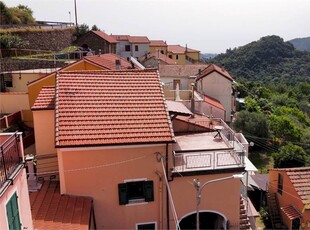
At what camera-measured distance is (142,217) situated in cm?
1377

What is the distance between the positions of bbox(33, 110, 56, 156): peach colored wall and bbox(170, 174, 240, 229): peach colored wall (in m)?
6.09

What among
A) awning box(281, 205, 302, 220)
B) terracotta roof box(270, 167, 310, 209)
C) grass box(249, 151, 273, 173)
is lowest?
grass box(249, 151, 273, 173)

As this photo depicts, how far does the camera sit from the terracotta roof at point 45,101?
14961mm

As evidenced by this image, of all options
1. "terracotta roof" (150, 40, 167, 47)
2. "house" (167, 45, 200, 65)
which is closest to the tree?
"house" (167, 45, 200, 65)

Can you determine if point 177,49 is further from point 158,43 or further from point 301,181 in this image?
point 301,181

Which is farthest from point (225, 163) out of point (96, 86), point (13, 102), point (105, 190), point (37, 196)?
point (13, 102)

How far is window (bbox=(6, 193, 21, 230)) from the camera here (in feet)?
25.4

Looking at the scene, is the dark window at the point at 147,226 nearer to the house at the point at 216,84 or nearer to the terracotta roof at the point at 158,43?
the house at the point at 216,84

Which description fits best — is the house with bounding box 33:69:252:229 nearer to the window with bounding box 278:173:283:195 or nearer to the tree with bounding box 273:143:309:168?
the window with bounding box 278:173:283:195

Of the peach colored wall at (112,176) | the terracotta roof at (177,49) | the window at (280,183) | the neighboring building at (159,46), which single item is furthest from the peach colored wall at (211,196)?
the terracotta roof at (177,49)

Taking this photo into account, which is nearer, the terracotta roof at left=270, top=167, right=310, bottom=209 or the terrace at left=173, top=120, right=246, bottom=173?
the terrace at left=173, top=120, right=246, bottom=173

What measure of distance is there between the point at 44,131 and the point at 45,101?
1423 mm

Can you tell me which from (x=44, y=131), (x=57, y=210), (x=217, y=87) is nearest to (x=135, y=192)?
(x=57, y=210)

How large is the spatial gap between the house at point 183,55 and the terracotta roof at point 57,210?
66.4m
